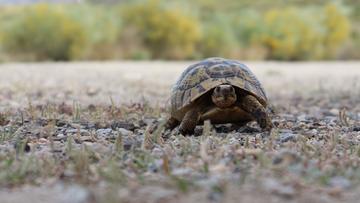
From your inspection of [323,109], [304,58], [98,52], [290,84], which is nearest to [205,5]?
[304,58]

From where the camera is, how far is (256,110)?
4.39m

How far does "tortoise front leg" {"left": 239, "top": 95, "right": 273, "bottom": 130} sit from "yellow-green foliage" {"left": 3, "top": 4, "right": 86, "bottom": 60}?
16861 millimetres

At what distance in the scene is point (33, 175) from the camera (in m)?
2.72

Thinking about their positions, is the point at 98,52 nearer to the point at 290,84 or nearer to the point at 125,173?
the point at 290,84

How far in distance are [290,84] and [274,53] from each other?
14581 millimetres

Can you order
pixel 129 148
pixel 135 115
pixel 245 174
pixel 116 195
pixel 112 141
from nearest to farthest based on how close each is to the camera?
1. pixel 116 195
2. pixel 245 174
3. pixel 129 148
4. pixel 112 141
5. pixel 135 115

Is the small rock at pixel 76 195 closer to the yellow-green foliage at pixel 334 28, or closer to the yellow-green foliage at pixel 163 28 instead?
the yellow-green foliage at pixel 163 28

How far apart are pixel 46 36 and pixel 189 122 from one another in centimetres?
1703

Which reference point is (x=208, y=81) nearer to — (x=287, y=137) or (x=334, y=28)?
(x=287, y=137)

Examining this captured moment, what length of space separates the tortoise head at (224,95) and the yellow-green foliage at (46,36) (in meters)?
17.0

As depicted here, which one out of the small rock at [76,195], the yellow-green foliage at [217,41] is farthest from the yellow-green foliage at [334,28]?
the small rock at [76,195]

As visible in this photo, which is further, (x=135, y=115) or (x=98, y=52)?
(x=98, y=52)

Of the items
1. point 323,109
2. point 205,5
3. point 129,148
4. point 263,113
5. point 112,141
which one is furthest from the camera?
point 205,5

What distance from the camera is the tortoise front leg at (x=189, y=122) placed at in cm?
437
